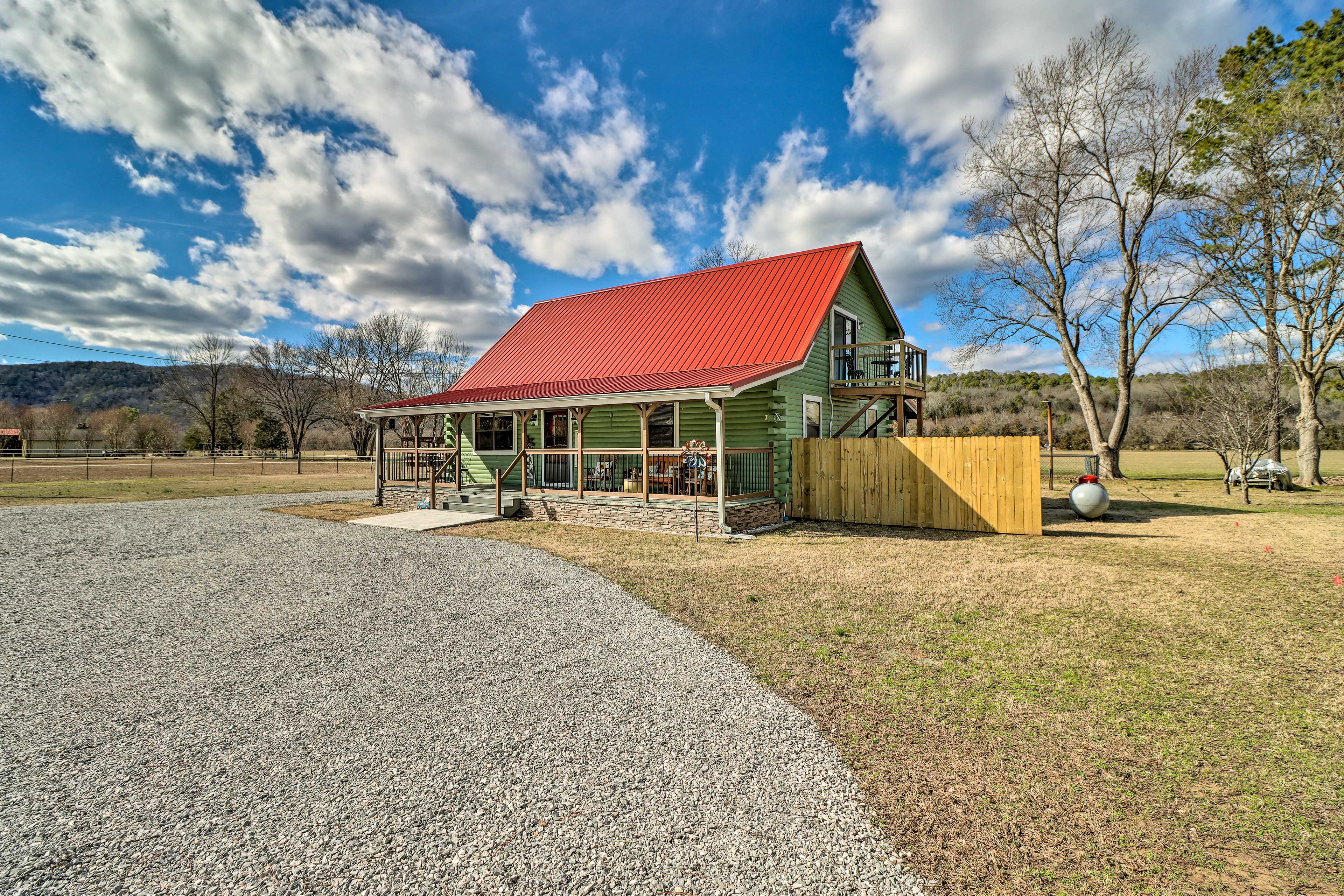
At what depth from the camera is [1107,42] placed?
18.9m

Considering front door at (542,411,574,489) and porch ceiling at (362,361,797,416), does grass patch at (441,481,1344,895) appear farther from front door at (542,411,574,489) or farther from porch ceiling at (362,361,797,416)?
front door at (542,411,574,489)

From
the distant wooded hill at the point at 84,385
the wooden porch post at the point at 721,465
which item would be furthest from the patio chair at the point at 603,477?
the distant wooded hill at the point at 84,385

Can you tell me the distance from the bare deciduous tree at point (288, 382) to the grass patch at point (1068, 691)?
1896 inches

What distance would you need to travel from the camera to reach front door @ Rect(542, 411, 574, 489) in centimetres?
1584

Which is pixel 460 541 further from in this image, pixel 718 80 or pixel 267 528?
pixel 718 80

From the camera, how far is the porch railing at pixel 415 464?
16.1m

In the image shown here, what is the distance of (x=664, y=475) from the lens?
1336cm

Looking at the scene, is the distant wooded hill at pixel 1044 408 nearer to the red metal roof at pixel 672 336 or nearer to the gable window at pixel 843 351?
the gable window at pixel 843 351

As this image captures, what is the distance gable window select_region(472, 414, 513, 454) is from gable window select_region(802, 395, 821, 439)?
28.4 feet

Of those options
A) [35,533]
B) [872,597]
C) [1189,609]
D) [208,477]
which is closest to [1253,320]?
[1189,609]

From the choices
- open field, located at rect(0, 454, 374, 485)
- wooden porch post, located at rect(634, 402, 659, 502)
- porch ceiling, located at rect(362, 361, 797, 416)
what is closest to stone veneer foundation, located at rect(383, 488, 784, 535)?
wooden porch post, located at rect(634, 402, 659, 502)

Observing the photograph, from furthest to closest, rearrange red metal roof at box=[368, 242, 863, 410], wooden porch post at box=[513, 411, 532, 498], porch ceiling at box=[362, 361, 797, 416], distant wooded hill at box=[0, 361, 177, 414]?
1. distant wooded hill at box=[0, 361, 177, 414]
2. wooden porch post at box=[513, 411, 532, 498]
3. red metal roof at box=[368, 242, 863, 410]
4. porch ceiling at box=[362, 361, 797, 416]

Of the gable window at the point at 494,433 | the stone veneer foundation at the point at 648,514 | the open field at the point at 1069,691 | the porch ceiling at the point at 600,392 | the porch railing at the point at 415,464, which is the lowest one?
the open field at the point at 1069,691

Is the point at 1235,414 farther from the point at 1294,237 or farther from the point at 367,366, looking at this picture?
the point at 367,366
